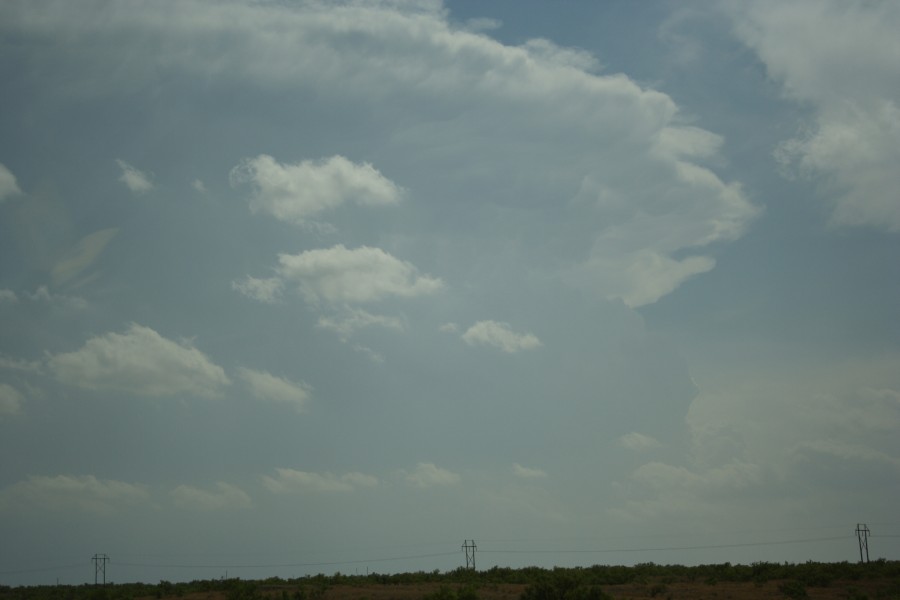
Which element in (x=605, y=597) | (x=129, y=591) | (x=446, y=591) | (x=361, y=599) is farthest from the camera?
(x=129, y=591)

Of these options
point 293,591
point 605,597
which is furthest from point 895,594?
point 293,591

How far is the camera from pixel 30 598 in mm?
89250

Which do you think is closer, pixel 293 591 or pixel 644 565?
pixel 293 591

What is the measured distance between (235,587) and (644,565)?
49.0m

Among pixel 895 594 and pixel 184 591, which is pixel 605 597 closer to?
pixel 895 594

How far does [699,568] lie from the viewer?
285 feet

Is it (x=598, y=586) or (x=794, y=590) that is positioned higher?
(x=598, y=586)

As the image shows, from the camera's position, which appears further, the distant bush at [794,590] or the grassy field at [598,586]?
the distant bush at [794,590]

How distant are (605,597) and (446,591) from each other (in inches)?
467

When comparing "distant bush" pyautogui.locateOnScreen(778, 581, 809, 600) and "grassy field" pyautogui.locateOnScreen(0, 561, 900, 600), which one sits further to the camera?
"distant bush" pyautogui.locateOnScreen(778, 581, 809, 600)

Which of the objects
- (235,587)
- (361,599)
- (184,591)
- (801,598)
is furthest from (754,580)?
(184,591)

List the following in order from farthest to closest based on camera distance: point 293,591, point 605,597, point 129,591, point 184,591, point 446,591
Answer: point 129,591 → point 184,591 → point 293,591 → point 446,591 → point 605,597

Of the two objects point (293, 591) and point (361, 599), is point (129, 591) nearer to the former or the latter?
point (293, 591)

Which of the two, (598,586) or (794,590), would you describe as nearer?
(598,586)
